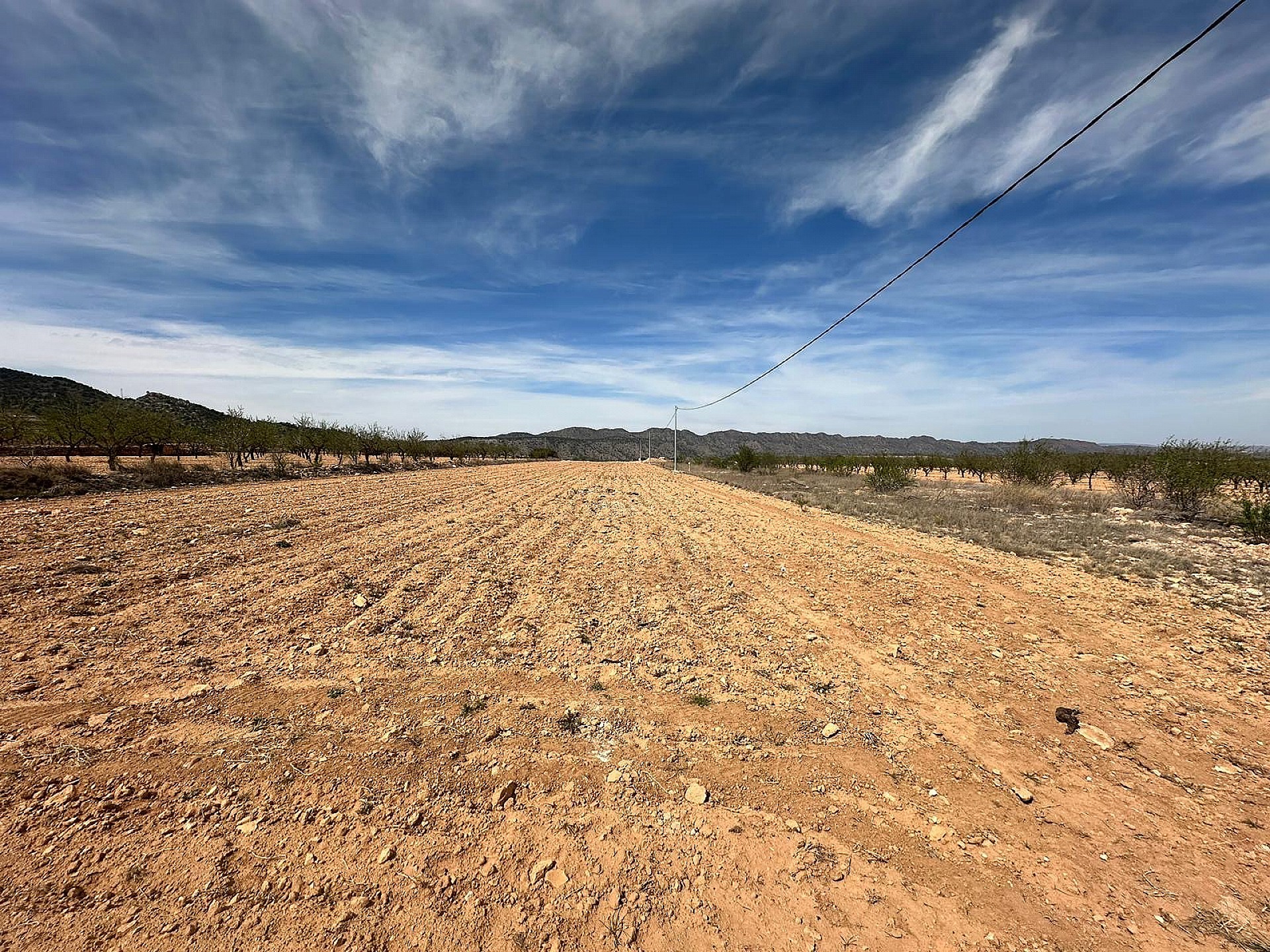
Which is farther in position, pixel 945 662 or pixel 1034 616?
pixel 1034 616

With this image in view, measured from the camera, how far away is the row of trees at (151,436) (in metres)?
24.5

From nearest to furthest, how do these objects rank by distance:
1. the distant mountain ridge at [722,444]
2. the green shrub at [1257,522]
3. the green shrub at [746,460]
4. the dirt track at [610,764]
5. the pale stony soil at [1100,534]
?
the dirt track at [610,764], the pale stony soil at [1100,534], the green shrub at [1257,522], the green shrub at [746,460], the distant mountain ridge at [722,444]

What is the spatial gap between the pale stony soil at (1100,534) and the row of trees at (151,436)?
36332 millimetres

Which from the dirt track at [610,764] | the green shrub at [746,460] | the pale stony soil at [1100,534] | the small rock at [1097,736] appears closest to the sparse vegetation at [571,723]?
the dirt track at [610,764]

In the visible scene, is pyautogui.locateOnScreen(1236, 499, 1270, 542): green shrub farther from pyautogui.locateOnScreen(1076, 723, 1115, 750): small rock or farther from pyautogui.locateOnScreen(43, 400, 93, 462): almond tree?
pyautogui.locateOnScreen(43, 400, 93, 462): almond tree

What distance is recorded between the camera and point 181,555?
8039mm

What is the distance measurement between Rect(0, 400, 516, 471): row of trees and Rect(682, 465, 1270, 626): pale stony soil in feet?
119

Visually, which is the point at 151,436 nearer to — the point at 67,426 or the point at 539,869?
the point at 67,426

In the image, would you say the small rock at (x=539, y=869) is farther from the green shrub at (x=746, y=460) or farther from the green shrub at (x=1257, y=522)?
the green shrub at (x=746, y=460)

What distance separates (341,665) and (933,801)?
5275 millimetres

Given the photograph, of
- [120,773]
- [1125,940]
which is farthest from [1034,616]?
[120,773]

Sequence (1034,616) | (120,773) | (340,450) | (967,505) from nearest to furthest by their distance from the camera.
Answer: (120,773)
(1034,616)
(967,505)
(340,450)

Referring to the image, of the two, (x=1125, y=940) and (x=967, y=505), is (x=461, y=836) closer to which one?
(x=1125, y=940)

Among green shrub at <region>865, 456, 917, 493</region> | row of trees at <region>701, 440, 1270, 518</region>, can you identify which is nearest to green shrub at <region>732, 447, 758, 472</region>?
row of trees at <region>701, 440, 1270, 518</region>
